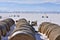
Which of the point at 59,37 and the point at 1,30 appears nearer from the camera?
the point at 59,37

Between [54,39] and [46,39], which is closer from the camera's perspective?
[54,39]

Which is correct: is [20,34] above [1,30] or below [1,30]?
above

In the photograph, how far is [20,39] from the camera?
1432cm

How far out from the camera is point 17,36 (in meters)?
14.4

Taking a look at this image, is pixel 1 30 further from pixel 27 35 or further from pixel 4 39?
pixel 27 35

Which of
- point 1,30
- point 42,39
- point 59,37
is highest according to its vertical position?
point 59,37

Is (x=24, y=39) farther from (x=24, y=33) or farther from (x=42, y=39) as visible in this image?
(x=42, y=39)

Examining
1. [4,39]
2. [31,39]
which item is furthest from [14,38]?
[4,39]

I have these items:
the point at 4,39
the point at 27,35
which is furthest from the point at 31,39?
the point at 4,39

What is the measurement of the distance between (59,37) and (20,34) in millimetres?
3451

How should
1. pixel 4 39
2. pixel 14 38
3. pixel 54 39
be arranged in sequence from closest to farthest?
1. pixel 14 38
2. pixel 54 39
3. pixel 4 39

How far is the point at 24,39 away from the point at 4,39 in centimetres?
688

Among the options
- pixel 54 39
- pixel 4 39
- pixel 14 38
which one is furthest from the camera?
pixel 4 39

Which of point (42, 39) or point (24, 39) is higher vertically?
point (24, 39)
